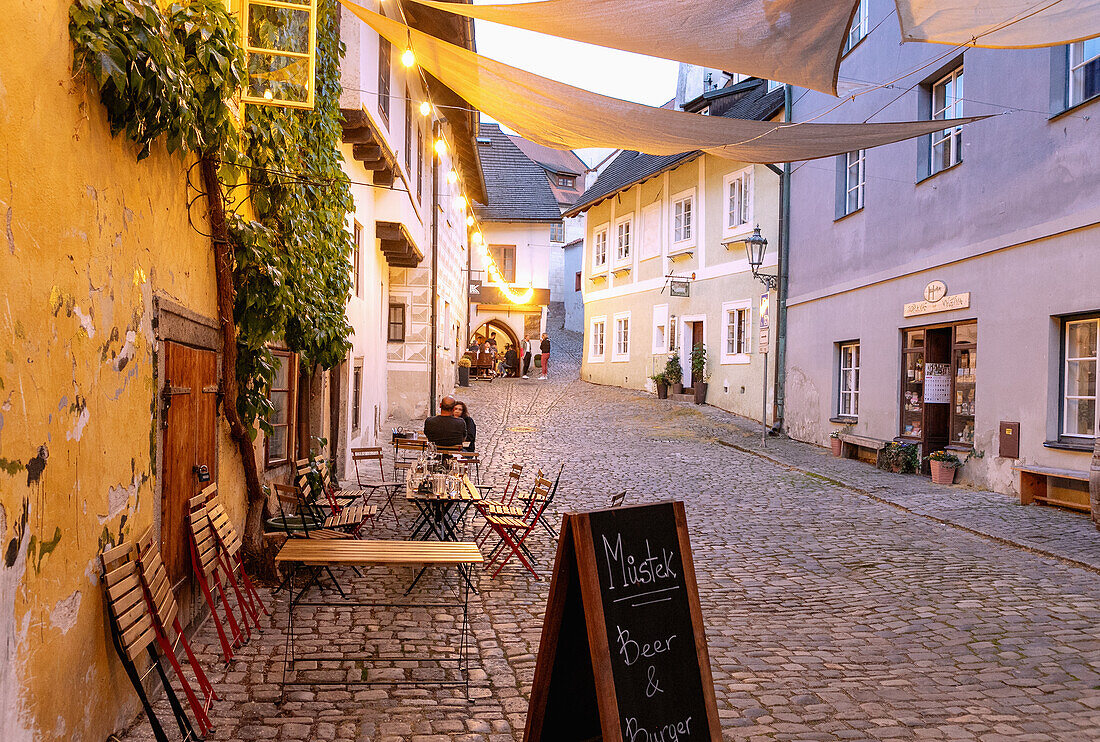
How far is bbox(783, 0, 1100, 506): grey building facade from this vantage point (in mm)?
9867

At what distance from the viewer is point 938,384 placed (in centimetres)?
1291

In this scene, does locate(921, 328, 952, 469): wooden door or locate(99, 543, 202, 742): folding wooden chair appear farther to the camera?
locate(921, 328, 952, 469): wooden door

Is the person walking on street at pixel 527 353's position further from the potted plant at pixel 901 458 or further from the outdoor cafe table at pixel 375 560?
the outdoor cafe table at pixel 375 560

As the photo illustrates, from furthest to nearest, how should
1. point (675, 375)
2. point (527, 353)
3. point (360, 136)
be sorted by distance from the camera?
1. point (527, 353)
2. point (675, 375)
3. point (360, 136)

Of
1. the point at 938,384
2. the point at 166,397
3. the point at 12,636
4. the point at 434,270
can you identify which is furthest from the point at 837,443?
the point at 12,636

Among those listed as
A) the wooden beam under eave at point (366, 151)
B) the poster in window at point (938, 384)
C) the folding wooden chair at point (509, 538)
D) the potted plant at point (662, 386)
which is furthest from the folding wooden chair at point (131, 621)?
the potted plant at point (662, 386)

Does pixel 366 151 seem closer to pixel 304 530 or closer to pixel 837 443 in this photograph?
pixel 304 530

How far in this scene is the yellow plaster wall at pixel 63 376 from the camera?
2818 millimetres

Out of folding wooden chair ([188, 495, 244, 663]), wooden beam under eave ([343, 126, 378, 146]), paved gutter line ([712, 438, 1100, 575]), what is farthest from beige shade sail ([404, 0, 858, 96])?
wooden beam under eave ([343, 126, 378, 146])

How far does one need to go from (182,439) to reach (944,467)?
1006cm

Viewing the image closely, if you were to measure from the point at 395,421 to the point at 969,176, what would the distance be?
1142 centimetres

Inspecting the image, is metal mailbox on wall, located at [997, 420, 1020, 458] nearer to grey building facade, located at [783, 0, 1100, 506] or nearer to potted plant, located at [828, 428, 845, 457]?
grey building facade, located at [783, 0, 1100, 506]

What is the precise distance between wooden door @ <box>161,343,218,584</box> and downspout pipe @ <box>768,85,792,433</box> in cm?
1446

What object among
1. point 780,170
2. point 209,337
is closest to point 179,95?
point 209,337
